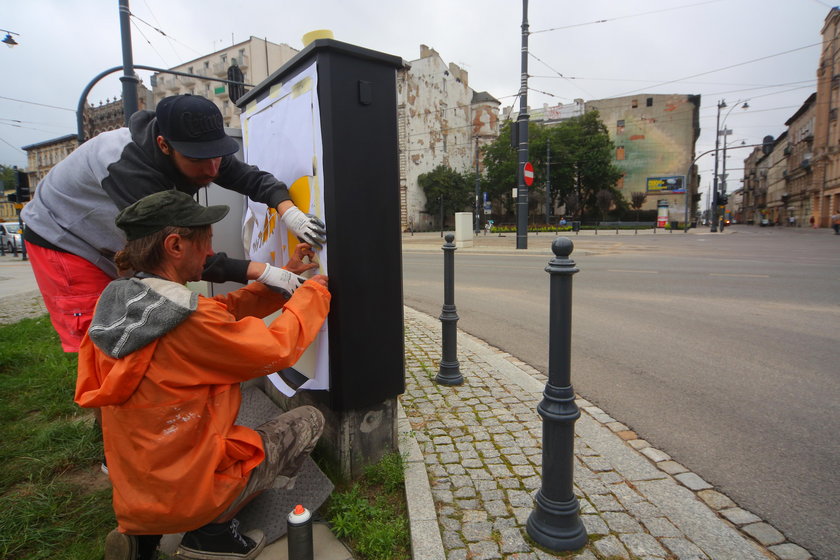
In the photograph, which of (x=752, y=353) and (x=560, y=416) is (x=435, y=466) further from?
(x=752, y=353)

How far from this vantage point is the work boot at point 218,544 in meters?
1.81

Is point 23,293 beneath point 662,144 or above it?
beneath

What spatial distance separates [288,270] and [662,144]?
199 ft

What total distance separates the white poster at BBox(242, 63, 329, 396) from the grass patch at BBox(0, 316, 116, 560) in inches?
42.8

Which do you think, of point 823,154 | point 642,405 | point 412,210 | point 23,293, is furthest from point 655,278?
point 823,154

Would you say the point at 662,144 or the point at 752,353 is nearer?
the point at 752,353

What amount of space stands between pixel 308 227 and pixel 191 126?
0.65 m

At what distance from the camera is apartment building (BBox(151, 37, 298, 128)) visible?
48.2 metres

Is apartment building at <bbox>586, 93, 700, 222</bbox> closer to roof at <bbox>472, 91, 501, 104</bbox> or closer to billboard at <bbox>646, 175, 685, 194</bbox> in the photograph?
billboard at <bbox>646, 175, 685, 194</bbox>

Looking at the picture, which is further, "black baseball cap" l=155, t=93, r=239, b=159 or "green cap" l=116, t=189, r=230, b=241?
"black baseball cap" l=155, t=93, r=239, b=159

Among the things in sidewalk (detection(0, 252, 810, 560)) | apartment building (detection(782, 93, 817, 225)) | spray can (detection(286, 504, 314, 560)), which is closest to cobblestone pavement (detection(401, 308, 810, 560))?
sidewalk (detection(0, 252, 810, 560))

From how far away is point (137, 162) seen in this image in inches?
82.5

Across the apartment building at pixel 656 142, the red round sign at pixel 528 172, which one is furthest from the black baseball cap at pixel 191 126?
the apartment building at pixel 656 142

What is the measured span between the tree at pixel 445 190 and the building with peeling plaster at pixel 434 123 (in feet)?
2.70
